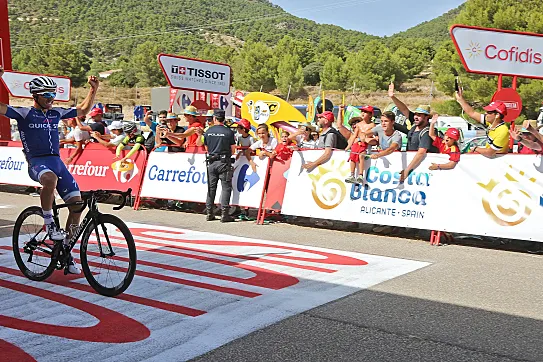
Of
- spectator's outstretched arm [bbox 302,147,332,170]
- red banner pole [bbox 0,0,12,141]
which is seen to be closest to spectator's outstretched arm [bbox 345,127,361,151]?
spectator's outstretched arm [bbox 302,147,332,170]

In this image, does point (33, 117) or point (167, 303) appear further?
point (33, 117)

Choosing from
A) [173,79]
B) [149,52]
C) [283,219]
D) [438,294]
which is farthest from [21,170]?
[149,52]

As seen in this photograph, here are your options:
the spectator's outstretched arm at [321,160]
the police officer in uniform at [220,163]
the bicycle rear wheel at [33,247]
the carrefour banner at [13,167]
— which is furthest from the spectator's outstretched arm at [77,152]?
the bicycle rear wheel at [33,247]

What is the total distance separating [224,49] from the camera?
325 feet

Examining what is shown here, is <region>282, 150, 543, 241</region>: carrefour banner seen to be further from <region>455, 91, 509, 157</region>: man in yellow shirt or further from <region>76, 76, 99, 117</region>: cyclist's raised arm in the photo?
<region>76, 76, 99, 117</region>: cyclist's raised arm

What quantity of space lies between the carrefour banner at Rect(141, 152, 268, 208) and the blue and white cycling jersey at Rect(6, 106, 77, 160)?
5461 millimetres

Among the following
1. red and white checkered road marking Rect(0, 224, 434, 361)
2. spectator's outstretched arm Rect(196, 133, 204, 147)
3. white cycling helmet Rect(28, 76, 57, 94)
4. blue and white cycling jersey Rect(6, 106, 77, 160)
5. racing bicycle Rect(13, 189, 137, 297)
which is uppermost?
white cycling helmet Rect(28, 76, 57, 94)

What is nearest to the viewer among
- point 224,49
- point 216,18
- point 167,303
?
point 167,303

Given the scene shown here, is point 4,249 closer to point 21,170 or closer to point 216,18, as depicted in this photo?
point 21,170

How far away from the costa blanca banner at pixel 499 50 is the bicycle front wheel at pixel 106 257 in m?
7.67

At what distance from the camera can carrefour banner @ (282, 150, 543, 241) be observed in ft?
27.4

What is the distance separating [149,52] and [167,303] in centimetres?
9172

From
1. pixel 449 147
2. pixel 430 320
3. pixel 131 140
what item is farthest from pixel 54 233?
pixel 131 140

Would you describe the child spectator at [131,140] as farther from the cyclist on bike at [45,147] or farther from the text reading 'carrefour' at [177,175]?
the cyclist on bike at [45,147]
